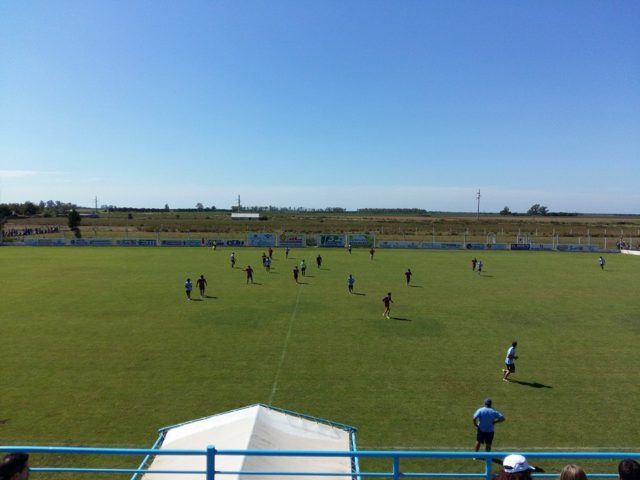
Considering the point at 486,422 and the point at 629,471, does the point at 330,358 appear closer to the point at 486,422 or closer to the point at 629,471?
the point at 486,422

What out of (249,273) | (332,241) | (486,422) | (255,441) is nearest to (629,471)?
(255,441)

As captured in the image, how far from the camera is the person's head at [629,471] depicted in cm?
306

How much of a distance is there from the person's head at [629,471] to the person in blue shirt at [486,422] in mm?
6850

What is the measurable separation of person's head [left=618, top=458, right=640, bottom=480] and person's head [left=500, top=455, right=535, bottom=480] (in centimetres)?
58

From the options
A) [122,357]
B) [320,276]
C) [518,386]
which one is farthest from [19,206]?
[518,386]

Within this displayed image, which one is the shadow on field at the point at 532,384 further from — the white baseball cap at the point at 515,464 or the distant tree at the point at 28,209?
the distant tree at the point at 28,209

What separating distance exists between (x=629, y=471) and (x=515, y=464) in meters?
0.74

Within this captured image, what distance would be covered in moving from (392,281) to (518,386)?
19070 mm

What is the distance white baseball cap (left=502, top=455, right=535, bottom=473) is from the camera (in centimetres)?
334

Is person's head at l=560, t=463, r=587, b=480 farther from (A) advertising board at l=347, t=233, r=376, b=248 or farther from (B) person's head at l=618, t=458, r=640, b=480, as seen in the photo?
(A) advertising board at l=347, t=233, r=376, b=248

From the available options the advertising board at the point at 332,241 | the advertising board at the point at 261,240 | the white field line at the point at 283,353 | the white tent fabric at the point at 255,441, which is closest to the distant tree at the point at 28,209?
the advertising board at the point at 261,240

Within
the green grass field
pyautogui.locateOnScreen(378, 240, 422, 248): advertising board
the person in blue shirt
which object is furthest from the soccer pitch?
pyautogui.locateOnScreen(378, 240, 422, 248): advertising board

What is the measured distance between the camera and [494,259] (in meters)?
47.5

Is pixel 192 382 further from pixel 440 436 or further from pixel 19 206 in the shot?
pixel 19 206
